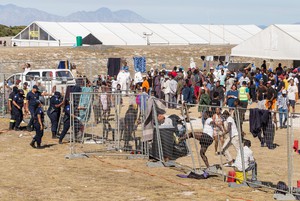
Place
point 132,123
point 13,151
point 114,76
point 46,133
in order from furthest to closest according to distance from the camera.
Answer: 1. point 114,76
2. point 46,133
3. point 13,151
4. point 132,123

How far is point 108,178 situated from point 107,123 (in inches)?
167

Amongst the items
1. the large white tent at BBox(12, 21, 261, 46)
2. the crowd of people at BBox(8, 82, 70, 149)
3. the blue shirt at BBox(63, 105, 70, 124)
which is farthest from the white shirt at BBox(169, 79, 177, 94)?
the large white tent at BBox(12, 21, 261, 46)

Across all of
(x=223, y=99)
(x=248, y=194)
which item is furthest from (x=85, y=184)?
(x=223, y=99)

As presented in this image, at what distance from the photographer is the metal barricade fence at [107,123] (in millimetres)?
19047

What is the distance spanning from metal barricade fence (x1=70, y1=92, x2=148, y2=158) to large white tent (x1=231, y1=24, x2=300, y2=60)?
13.3 m

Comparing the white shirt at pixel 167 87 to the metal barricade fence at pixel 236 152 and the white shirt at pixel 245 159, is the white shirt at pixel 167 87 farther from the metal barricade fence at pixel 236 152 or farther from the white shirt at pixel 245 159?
the white shirt at pixel 245 159

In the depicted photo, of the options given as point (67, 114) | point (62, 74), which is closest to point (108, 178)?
point (67, 114)

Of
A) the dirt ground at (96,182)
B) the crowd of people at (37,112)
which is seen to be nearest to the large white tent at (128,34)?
the crowd of people at (37,112)

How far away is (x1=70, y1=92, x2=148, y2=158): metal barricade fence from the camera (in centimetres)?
1905

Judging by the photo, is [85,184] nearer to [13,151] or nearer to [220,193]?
[220,193]

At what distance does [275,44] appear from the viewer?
3306 cm

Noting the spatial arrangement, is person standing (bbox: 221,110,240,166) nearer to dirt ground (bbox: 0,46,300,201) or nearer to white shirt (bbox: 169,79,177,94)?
dirt ground (bbox: 0,46,300,201)

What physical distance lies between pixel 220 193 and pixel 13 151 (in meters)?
8.14

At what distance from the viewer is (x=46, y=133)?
78.4 ft
